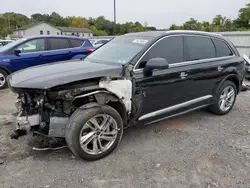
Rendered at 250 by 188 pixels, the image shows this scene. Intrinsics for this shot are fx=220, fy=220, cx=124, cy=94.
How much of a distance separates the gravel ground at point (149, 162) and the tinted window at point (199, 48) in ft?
4.28

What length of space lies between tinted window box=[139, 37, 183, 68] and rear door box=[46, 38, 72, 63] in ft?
14.5

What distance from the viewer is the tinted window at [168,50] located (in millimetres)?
3323

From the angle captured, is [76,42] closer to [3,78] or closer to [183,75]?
[3,78]

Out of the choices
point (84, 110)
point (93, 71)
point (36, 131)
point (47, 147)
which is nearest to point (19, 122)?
point (36, 131)

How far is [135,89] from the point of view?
121 inches

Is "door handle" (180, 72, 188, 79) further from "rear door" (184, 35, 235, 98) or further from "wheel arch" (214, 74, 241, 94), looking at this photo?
"wheel arch" (214, 74, 241, 94)

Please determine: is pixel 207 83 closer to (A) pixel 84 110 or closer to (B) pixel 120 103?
(B) pixel 120 103

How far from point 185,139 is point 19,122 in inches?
97.4

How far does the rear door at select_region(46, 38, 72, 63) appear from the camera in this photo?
270 inches

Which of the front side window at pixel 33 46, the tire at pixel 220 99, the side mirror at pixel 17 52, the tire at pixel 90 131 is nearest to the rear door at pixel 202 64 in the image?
the tire at pixel 220 99

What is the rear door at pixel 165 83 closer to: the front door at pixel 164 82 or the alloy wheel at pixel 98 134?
the front door at pixel 164 82

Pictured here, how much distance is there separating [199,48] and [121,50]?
4.69 ft

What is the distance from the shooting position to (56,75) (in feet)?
9.00

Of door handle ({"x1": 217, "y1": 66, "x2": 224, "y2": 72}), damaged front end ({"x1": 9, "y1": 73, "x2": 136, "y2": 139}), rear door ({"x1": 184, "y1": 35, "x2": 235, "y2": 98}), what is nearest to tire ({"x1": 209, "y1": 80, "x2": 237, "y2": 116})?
rear door ({"x1": 184, "y1": 35, "x2": 235, "y2": 98})
